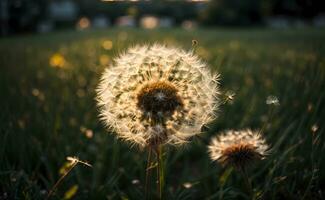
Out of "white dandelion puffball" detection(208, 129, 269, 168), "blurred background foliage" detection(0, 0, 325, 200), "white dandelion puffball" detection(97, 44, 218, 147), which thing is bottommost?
"blurred background foliage" detection(0, 0, 325, 200)

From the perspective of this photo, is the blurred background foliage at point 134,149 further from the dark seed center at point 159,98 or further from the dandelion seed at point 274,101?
the dark seed center at point 159,98

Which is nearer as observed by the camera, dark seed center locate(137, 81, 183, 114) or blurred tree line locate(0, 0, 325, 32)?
dark seed center locate(137, 81, 183, 114)

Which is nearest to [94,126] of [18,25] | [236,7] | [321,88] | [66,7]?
[321,88]

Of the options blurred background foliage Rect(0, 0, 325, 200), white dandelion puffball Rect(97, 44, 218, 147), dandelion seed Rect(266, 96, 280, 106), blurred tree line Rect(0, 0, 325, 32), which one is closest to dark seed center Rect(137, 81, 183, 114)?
white dandelion puffball Rect(97, 44, 218, 147)

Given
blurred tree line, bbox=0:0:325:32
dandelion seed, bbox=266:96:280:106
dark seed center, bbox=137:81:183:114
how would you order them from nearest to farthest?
dandelion seed, bbox=266:96:280:106, dark seed center, bbox=137:81:183:114, blurred tree line, bbox=0:0:325:32

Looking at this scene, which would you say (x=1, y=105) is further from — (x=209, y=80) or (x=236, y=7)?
(x=236, y=7)

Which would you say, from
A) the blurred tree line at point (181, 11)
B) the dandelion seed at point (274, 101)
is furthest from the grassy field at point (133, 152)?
the blurred tree line at point (181, 11)

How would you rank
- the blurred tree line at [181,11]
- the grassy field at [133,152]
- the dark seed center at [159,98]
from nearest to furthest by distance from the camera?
the dark seed center at [159,98] → the grassy field at [133,152] → the blurred tree line at [181,11]

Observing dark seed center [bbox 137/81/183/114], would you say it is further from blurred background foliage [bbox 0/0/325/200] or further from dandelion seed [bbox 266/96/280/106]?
dandelion seed [bbox 266/96/280/106]
